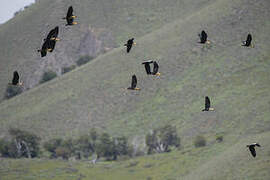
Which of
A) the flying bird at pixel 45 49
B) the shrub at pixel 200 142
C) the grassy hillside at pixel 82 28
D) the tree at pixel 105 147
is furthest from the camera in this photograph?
the grassy hillside at pixel 82 28

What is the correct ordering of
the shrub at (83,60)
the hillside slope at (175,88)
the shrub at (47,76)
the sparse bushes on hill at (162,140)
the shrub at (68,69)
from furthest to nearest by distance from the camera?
the shrub at (83,60) → the shrub at (68,69) → the shrub at (47,76) → the hillside slope at (175,88) → the sparse bushes on hill at (162,140)

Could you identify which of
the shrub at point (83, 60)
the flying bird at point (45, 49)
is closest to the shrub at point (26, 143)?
the shrub at point (83, 60)

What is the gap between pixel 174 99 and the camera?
11506cm

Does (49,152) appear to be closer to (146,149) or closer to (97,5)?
(146,149)

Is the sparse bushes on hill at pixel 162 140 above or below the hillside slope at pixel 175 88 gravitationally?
below

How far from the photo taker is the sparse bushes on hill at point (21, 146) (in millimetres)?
106875

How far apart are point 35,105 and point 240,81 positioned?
46.4 m

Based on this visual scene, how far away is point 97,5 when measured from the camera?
591ft

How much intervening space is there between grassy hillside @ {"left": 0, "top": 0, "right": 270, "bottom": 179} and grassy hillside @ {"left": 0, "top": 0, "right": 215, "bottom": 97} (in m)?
20.4

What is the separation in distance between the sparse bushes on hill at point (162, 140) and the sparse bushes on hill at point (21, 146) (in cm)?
2151

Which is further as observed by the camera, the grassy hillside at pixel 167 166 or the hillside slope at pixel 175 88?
the hillside slope at pixel 175 88

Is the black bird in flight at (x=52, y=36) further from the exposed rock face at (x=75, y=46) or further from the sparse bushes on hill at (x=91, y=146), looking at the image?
the exposed rock face at (x=75, y=46)

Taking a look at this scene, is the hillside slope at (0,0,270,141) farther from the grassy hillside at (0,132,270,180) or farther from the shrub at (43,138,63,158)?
the grassy hillside at (0,132,270,180)

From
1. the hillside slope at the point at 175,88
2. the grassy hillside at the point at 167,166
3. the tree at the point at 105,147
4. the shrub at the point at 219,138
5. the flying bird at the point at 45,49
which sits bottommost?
the grassy hillside at the point at 167,166
